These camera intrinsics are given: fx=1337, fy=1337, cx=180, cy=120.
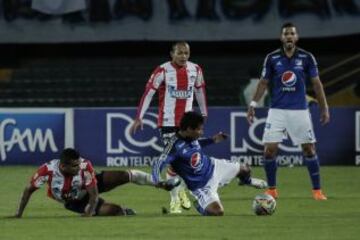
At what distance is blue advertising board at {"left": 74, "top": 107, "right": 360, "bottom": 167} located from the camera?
2197 cm

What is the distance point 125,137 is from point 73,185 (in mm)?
8324

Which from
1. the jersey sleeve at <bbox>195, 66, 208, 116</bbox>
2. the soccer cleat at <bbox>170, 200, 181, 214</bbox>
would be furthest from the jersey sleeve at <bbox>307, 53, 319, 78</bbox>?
the soccer cleat at <bbox>170, 200, 181, 214</bbox>

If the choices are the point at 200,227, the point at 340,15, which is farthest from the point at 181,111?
the point at 340,15

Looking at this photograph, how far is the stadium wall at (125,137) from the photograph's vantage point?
2198 cm

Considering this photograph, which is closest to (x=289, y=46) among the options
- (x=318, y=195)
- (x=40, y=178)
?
(x=318, y=195)

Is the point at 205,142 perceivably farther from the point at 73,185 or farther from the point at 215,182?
the point at 73,185

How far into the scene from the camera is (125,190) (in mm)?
18031

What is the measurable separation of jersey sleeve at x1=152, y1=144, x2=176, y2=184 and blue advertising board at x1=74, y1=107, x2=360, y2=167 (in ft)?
27.0

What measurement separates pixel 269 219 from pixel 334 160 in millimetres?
9128

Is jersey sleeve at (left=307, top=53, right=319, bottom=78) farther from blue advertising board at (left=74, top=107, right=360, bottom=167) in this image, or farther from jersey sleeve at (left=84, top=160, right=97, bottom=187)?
blue advertising board at (left=74, top=107, right=360, bottom=167)

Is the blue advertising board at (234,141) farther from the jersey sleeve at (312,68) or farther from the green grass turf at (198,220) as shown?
the jersey sleeve at (312,68)

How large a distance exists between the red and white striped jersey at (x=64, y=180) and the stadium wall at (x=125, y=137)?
818 cm

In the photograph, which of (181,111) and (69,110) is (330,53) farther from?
(181,111)

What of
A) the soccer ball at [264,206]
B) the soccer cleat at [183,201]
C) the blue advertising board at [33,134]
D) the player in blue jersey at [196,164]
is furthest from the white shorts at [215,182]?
the blue advertising board at [33,134]
